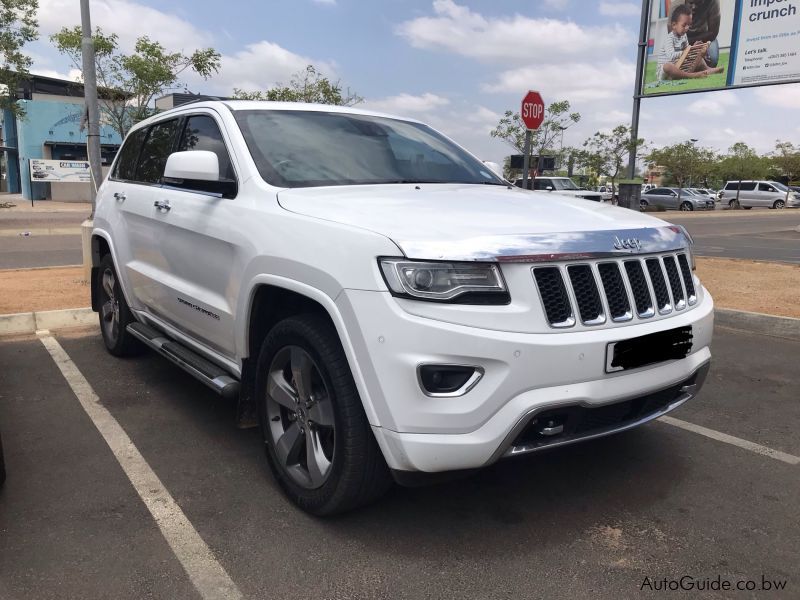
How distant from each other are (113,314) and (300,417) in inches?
122

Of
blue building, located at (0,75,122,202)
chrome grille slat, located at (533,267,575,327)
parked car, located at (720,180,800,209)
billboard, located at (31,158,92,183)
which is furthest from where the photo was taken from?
parked car, located at (720,180,800,209)

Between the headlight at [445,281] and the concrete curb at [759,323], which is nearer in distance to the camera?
the headlight at [445,281]

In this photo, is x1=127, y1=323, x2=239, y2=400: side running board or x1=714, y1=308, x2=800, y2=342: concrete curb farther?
x1=714, y1=308, x2=800, y2=342: concrete curb

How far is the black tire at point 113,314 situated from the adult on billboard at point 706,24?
17.0 meters

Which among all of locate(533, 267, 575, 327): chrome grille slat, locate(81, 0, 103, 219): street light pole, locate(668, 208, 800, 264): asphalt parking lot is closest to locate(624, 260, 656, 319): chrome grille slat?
locate(533, 267, 575, 327): chrome grille slat

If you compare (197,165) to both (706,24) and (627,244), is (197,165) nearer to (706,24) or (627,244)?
(627,244)

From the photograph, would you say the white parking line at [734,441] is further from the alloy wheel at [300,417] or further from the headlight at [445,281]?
the alloy wheel at [300,417]

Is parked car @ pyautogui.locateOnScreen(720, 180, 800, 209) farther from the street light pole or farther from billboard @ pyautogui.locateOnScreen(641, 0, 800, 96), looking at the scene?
the street light pole

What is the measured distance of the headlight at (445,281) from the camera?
7.93 feet

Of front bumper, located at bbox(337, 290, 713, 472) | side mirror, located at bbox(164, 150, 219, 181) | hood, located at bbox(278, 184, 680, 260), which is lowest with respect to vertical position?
front bumper, located at bbox(337, 290, 713, 472)

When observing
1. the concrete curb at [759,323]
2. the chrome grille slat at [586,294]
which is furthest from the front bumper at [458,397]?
the concrete curb at [759,323]

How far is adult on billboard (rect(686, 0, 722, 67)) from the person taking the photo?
17391 millimetres

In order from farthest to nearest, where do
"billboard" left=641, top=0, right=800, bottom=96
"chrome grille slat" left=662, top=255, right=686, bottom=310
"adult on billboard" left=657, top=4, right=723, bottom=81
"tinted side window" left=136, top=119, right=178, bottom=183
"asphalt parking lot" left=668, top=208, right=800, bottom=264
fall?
"adult on billboard" left=657, top=4, right=723, bottom=81 < "billboard" left=641, top=0, right=800, bottom=96 < "asphalt parking lot" left=668, top=208, right=800, bottom=264 < "tinted side window" left=136, top=119, right=178, bottom=183 < "chrome grille slat" left=662, top=255, right=686, bottom=310

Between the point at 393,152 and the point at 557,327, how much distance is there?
5.91ft
